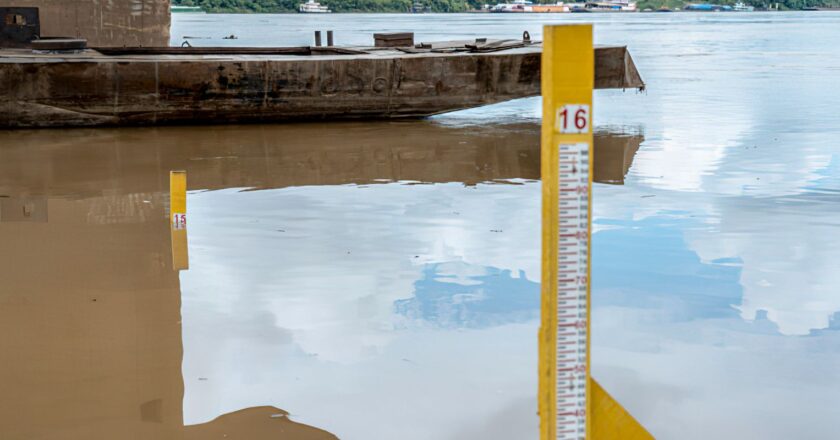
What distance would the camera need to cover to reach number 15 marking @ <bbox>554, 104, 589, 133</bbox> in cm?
370

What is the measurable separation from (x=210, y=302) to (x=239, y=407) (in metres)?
2.06

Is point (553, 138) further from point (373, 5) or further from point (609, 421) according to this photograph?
point (373, 5)

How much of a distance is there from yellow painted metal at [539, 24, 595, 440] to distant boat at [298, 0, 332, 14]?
569ft

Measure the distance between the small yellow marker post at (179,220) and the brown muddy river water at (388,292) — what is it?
108mm

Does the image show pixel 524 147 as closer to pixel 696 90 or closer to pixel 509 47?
pixel 509 47

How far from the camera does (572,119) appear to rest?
3.71 meters

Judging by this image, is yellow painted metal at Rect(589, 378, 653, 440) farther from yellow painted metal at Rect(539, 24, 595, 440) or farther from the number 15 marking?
the number 15 marking

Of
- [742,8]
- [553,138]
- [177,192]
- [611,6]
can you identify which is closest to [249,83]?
[177,192]

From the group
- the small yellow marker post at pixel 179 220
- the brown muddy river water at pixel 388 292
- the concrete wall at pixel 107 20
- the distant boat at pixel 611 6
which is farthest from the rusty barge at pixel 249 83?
the distant boat at pixel 611 6

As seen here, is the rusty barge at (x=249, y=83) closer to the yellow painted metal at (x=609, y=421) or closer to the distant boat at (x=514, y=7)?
the yellow painted metal at (x=609, y=421)

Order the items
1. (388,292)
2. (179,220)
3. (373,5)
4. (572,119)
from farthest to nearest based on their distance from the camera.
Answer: (373,5) < (179,220) < (388,292) < (572,119)

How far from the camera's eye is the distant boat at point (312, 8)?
174000 mm

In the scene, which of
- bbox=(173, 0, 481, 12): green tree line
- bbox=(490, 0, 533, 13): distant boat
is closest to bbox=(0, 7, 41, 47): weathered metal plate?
bbox=(173, 0, 481, 12): green tree line

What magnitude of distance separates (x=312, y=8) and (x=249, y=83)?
16042cm
